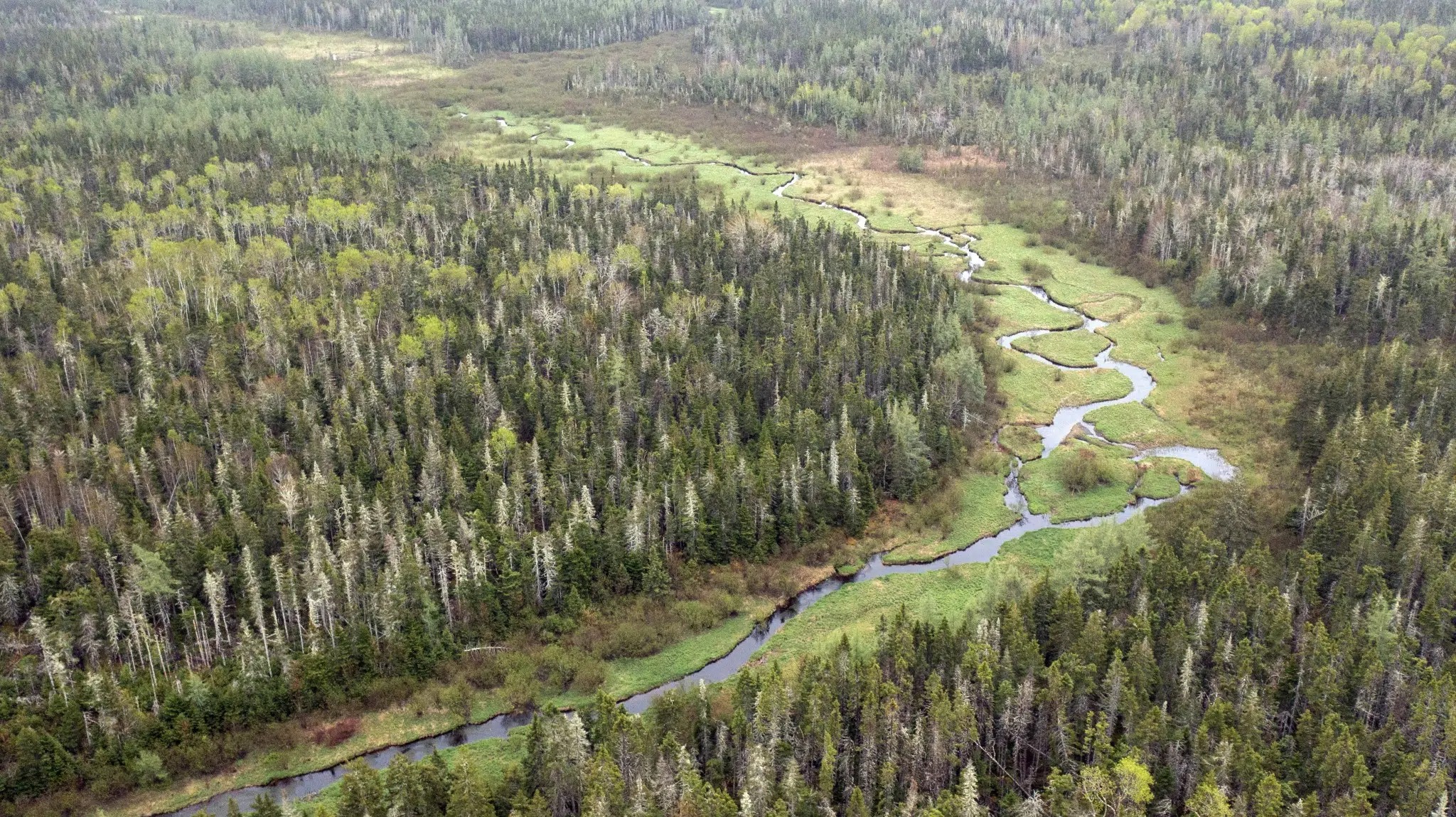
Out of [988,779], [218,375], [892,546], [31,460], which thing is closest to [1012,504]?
[892,546]

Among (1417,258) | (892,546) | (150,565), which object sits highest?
(1417,258)

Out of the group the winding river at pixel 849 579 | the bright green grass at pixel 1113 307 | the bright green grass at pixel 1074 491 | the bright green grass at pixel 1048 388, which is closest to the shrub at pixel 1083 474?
the bright green grass at pixel 1074 491

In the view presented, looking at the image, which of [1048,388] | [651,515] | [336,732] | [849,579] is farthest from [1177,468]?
[336,732]

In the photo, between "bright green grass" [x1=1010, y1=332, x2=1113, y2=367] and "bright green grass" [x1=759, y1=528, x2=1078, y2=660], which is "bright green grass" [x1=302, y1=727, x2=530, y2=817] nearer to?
"bright green grass" [x1=759, y1=528, x2=1078, y2=660]

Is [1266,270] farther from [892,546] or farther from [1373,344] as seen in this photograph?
[892,546]

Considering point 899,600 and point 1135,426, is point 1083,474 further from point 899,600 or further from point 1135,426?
point 899,600

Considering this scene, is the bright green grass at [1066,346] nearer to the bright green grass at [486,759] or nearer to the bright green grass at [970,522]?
the bright green grass at [970,522]

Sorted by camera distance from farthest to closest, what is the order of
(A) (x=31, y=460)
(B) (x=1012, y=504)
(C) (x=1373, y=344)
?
(C) (x=1373, y=344)
(B) (x=1012, y=504)
(A) (x=31, y=460)

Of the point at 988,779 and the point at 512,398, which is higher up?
the point at 512,398
